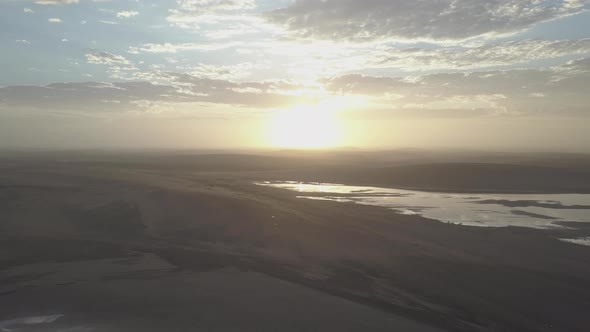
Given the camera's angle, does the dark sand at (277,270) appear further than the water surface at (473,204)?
No

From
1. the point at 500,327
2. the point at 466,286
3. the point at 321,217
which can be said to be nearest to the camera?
the point at 500,327

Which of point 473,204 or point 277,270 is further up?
point 473,204

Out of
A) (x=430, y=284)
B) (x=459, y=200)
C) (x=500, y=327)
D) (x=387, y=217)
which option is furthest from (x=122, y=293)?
(x=459, y=200)

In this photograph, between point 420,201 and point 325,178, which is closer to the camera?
point 420,201

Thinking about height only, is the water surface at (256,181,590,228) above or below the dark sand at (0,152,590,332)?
above

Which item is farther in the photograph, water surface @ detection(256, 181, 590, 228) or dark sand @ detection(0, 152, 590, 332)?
water surface @ detection(256, 181, 590, 228)

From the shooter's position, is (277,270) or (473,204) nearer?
(277,270)

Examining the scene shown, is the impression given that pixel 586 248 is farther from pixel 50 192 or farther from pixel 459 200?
pixel 50 192

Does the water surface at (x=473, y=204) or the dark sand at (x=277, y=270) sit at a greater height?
the water surface at (x=473, y=204)
